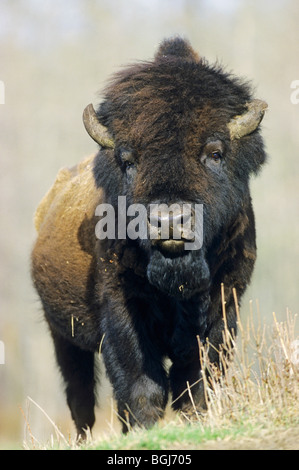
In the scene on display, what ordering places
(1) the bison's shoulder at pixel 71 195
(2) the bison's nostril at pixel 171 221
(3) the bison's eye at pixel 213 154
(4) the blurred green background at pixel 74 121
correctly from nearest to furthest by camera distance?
(2) the bison's nostril at pixel 171 221
(3) the bison's eye at pixel 213 154
(1) the bison's shoulder at pixel 71 195
(4) the blurred green background at pixel 74 121

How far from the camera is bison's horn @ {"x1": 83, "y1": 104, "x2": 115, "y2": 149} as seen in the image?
6.59 m

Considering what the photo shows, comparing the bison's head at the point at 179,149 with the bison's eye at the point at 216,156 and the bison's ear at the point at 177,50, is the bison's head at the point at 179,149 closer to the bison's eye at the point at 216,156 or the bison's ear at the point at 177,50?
the bison's eye at the point at 216,156

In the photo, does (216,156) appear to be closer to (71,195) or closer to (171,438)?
(171,438)

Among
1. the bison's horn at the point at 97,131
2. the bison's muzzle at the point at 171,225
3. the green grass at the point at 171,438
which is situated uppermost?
the bison's horn at the point at 97,131

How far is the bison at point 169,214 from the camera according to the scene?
19.3ft

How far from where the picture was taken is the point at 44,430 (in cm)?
2822

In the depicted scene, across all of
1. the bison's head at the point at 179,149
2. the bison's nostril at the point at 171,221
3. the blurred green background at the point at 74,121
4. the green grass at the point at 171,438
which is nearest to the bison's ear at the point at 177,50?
the bison's head at the point at 179,149

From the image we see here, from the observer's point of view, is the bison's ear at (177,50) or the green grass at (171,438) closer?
the green grass at (171,438)

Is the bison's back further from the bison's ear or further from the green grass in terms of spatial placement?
the green grass

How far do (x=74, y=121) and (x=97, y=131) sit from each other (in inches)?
1138

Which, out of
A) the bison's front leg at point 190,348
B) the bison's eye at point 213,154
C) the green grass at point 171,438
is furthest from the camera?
the bison's front leg at point 190,348

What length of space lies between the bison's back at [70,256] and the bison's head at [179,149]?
974 mm

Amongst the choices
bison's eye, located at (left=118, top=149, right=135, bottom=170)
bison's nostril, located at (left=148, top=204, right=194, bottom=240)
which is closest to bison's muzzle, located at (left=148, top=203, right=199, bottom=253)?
bison's nostril, located at (left=148, top=204, right=194, bottom=240)
